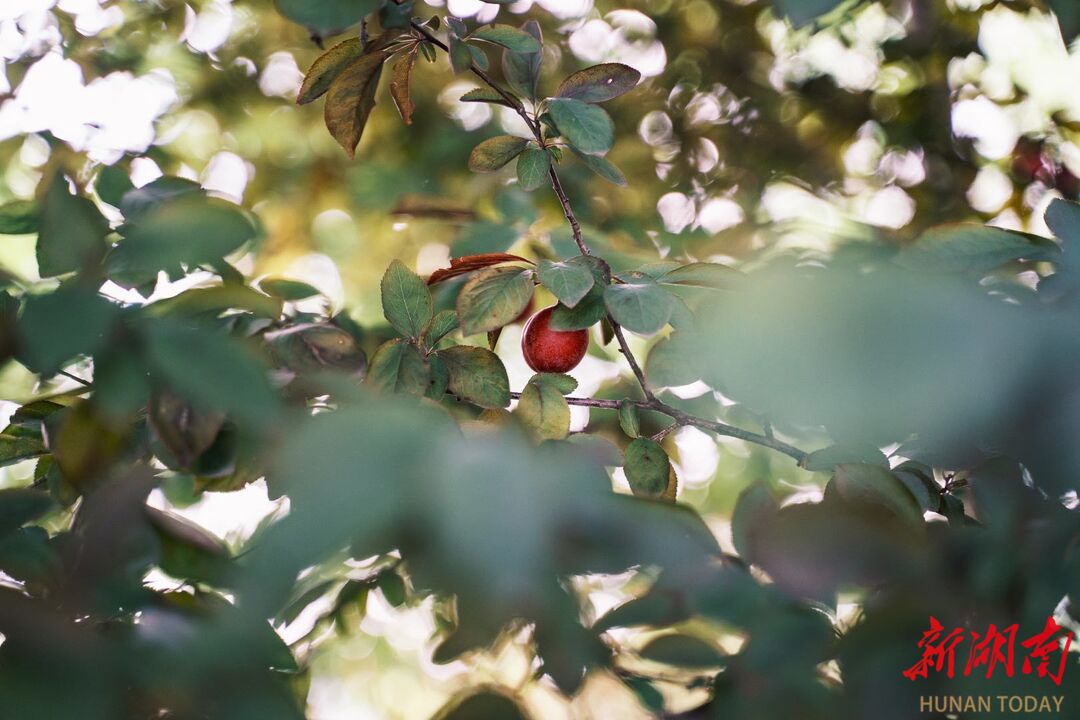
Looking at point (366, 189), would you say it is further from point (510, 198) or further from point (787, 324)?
point (787, 324)

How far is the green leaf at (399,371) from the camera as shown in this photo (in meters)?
0.45

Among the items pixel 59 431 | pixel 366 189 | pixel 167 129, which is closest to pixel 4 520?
pixel 59 431

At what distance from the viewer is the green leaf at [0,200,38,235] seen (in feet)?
1.40

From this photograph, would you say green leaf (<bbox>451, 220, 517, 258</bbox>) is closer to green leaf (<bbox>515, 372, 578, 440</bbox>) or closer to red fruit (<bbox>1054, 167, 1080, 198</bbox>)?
green leaf (<bbox>515, 372, 578, 440</bbox>)

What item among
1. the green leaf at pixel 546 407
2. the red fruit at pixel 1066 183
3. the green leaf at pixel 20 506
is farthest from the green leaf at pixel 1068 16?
the red fruit at pixel 1066 183

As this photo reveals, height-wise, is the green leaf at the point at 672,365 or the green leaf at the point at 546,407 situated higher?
the green leaf at the point at 672,365

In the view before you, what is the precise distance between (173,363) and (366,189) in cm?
108

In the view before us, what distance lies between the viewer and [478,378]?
1.59ft

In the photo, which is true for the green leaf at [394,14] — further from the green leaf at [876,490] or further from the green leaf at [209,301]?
the green leaf at [876,490]

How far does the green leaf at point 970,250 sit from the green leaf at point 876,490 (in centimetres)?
11

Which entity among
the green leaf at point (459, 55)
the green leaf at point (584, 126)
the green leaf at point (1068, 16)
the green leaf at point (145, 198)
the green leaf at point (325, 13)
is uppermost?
the green leaf at point (1068, 16)

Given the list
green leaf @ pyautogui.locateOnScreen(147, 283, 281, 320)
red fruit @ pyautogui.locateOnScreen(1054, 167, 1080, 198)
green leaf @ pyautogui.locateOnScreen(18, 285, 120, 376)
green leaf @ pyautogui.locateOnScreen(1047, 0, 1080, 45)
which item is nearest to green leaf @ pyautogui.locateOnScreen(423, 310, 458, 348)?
green leaf @ pyautogui.locateOnScreen(147, 283, 281, 320)

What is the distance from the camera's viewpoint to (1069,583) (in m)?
0.27

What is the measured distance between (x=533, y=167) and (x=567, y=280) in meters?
0.10
